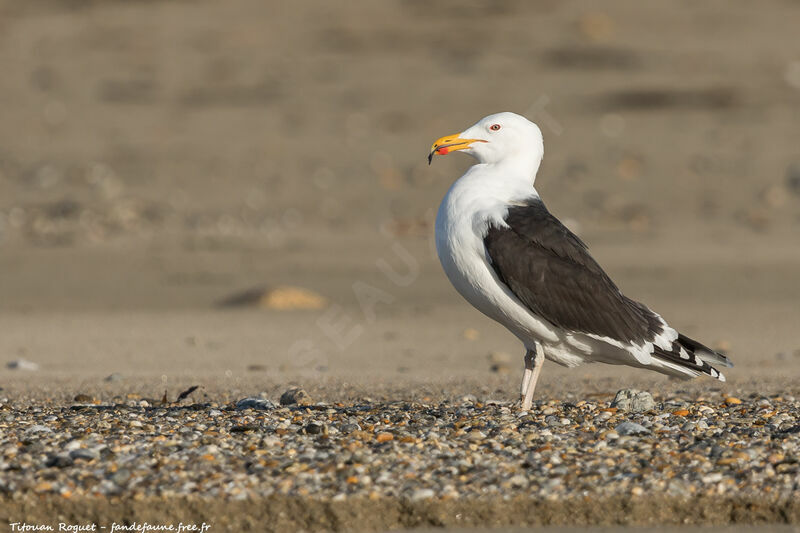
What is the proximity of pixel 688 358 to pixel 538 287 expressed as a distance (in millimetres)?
878

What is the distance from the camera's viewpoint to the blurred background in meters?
11.2

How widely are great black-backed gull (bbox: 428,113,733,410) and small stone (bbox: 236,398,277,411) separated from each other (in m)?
1.10

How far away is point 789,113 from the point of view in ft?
61.7

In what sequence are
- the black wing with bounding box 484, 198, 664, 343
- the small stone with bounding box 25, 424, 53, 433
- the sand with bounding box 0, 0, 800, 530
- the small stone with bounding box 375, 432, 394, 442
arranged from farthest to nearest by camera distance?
the sand with bounding box 0, 0, 800, 530 < the black wing with bounding box 484, 198, 664, 343 < the small stone with bounding box 25, 424, 53, 433 < the small stone with bounding box 375, 432, 394, 442

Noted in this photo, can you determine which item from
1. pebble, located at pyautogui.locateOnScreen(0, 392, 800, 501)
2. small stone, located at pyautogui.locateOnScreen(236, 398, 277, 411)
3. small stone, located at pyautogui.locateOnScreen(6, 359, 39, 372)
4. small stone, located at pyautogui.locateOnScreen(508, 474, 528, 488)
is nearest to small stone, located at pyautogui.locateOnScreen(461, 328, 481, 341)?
small stone, located at pyautogui.locateOnScreen(6, 359, 39, 372)

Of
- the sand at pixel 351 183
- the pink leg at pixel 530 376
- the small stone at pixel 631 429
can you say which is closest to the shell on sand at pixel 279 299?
the sand at pixel 351 183

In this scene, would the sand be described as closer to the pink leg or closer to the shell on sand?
the shell on sand

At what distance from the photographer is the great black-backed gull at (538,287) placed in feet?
21.7

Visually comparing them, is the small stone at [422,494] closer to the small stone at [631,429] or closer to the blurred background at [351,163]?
the small stone at [631,429]

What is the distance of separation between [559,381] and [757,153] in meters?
9.65

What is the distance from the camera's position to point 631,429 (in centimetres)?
600

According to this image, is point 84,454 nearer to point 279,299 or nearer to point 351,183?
point 279,299

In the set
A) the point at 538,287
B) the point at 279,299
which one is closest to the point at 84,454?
the point at 538,287

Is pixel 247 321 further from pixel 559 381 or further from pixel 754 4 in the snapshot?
pixel 754 4
